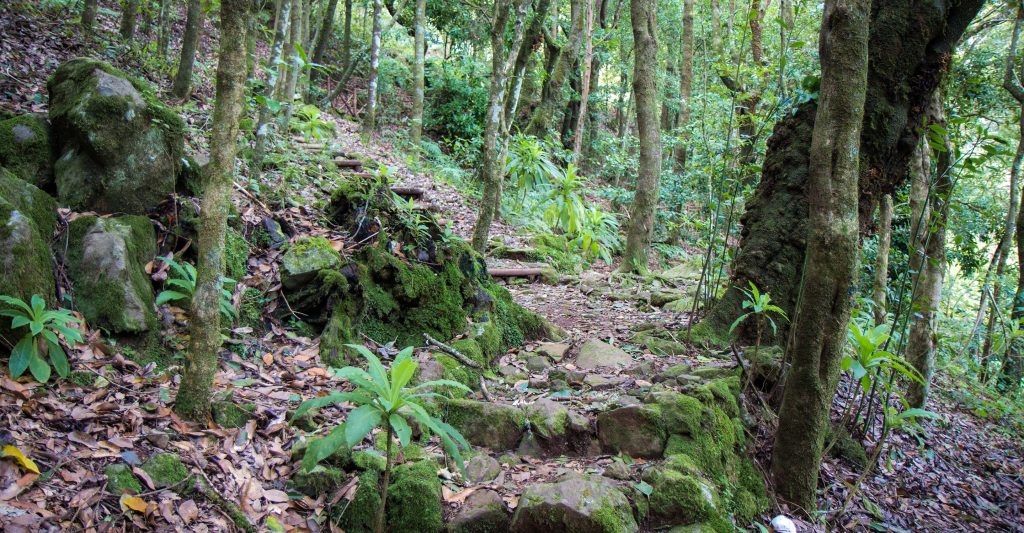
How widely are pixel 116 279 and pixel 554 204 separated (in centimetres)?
732

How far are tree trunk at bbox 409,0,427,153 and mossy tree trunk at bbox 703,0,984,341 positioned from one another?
8.75m

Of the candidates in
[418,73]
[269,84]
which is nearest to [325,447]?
[269,84]

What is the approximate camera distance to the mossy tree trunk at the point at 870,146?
4738 millimetres

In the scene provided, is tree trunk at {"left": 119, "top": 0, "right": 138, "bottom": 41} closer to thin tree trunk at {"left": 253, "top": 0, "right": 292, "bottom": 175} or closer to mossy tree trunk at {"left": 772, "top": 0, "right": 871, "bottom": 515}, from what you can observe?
thin tree trunk at {"left": 253, "top": 0, "right": 292, "bottom": 175}

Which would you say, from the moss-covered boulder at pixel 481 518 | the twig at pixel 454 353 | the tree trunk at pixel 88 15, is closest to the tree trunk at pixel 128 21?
the tree trunk at pixel 88 15

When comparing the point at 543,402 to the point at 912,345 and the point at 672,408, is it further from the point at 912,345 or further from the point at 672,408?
the point at 912,345

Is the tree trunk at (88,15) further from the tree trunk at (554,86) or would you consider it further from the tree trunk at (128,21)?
the tree trunk at (554,86)

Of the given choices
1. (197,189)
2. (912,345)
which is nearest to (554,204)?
(912,345)

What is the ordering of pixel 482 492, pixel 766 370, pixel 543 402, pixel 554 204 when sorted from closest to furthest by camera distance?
pixel 482 492 < pixel 543 402 < pixel 766 370 < pixel 554 204

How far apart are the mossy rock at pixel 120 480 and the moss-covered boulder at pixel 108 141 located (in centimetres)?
231

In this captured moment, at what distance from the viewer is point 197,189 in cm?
475

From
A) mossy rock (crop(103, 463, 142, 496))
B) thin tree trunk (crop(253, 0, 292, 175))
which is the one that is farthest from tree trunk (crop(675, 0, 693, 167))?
mossy rock (crop(103, 463, 142, 496))

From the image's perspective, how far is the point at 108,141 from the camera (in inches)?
165

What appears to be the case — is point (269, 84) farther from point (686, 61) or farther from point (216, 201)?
point (686, 61)
